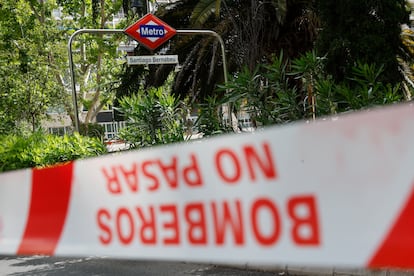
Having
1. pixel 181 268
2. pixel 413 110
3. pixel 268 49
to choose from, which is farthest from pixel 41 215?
pixel 268 49

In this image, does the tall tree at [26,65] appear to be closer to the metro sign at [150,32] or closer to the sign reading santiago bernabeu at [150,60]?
the metro sign at [150,32]

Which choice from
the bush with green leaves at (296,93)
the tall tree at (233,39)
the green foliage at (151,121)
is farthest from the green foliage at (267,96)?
the tall tree at (233,39)

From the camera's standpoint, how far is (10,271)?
26.7ft

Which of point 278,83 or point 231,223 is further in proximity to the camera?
point 278,83

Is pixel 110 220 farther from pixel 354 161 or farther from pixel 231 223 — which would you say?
pixel 354 161

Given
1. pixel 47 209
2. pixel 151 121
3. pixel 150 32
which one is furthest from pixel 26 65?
pixel 47 209

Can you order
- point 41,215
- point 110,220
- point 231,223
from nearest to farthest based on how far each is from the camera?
point 231,223
point 110,220
point 41,215

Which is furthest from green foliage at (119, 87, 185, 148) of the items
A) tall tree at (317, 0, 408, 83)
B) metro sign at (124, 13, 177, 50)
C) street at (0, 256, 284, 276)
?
tall tree at (317, 0, 408, 83)

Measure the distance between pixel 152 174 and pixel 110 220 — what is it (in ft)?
1.72

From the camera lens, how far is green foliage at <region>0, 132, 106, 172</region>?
9141mm

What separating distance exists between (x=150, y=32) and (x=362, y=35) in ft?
11.8

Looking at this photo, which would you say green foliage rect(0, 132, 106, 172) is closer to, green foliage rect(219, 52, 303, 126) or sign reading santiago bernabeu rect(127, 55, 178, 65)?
sign reading santiago bernabeu rect(127, 55, 178, 65)

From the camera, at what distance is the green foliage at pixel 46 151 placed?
9141mm

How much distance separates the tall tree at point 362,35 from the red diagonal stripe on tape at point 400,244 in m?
6.57
